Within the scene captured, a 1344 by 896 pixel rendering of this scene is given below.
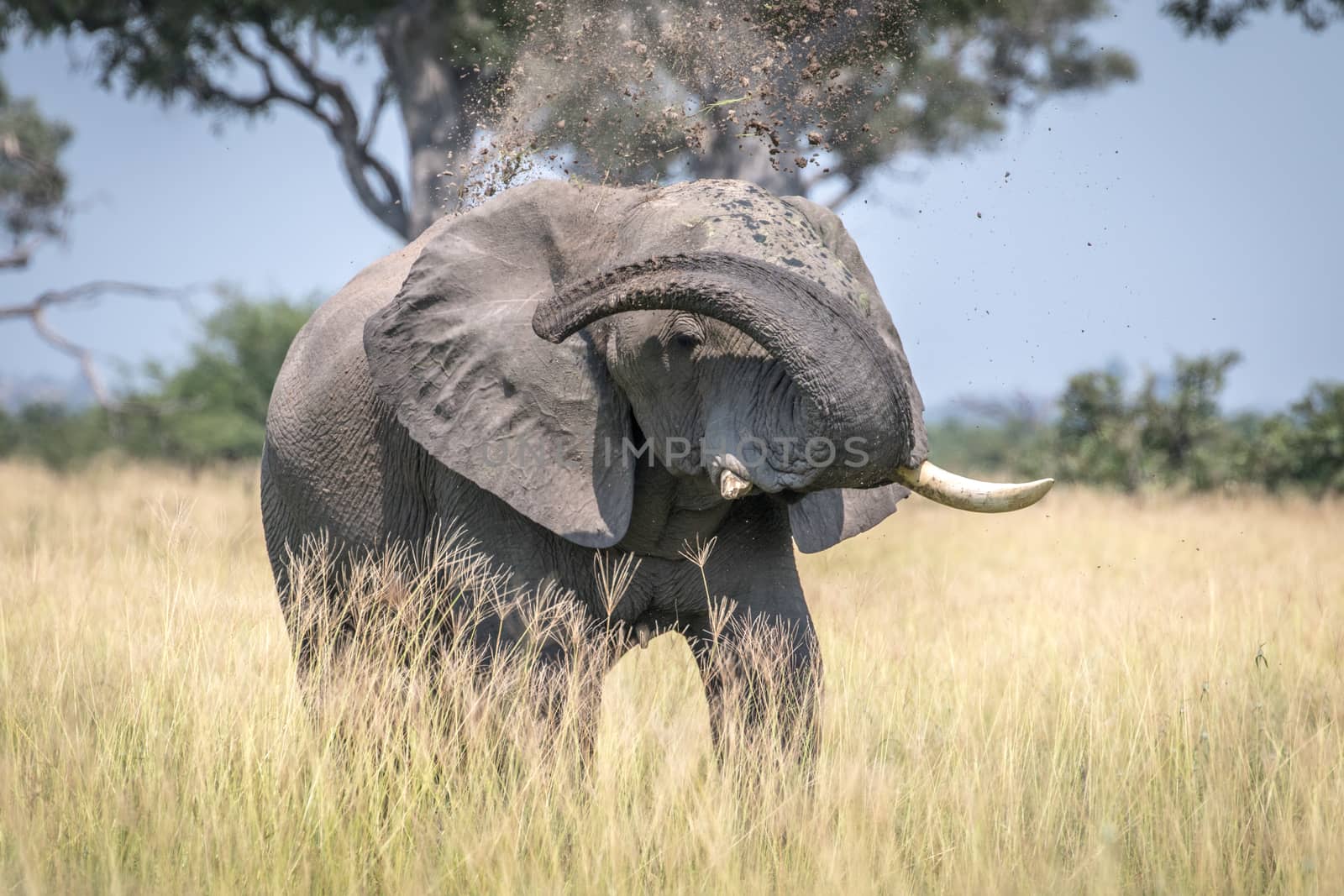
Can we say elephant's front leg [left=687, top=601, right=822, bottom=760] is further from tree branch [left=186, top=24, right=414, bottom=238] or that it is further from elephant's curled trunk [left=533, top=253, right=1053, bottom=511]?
tree branch [left=186, top=24, right=414, bottom=238]

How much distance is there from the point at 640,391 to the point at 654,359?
0.15 meters

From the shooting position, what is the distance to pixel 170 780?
3.90m

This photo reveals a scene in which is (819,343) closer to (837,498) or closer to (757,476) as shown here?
(757,476)

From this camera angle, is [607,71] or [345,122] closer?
[607,71]

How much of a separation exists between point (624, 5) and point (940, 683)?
4.64 meters

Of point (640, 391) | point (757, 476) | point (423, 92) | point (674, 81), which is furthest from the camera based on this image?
point (423, 92)

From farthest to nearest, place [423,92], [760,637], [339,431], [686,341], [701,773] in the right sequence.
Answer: [423,92] → [339,431] → [701,773] → [760,637] → [686,341]

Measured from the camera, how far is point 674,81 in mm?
6578

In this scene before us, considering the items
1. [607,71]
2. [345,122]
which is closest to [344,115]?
[345,122]

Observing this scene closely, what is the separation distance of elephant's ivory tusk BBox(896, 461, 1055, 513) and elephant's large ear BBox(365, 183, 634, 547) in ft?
3.09

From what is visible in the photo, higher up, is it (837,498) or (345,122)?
(345,122)

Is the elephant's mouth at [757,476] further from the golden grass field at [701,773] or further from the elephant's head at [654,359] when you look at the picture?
the golden grass field at [701,773]

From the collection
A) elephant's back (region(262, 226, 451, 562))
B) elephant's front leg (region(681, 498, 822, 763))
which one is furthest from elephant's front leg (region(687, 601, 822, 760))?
elephant's back (region(262, 226, 451, 562))

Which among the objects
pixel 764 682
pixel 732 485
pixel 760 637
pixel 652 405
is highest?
pixel 652 405
